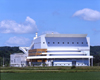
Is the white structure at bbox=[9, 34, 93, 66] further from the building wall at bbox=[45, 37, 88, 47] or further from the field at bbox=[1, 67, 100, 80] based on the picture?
the field at bbox=[1, 67, 100, 80]

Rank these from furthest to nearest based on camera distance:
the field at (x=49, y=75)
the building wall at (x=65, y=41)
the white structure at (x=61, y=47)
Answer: the building wall at (x=65, y=41)
the white structure at (x=61, y=47)
the field at (x=49, y=75)

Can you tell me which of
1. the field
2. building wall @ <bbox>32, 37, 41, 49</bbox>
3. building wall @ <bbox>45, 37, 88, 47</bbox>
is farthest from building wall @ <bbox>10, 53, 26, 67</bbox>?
the field

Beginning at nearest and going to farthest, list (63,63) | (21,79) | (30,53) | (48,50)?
(21,79)
(63,63)
(48,50)
(30,53)

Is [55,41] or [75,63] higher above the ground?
[55,41]

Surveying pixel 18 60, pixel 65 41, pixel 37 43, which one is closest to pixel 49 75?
pixel 65 41

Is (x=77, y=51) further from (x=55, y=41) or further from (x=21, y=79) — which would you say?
(x=21, y=79)

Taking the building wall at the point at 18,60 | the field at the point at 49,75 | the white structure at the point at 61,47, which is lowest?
the field at the point at 49,75

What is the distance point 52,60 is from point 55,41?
834 cm

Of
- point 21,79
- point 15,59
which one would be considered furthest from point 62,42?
point 21,79

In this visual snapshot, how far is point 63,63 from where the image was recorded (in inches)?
3506

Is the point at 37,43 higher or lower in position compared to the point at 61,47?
higher

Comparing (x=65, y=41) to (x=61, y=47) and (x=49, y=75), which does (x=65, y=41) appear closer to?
(x=61, y=47)

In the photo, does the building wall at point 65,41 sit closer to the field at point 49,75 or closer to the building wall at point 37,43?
the building wall at point 37,43

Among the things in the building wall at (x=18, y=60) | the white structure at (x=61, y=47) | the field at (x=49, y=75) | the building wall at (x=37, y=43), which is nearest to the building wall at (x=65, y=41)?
the white structure at (x=61, y=47)
